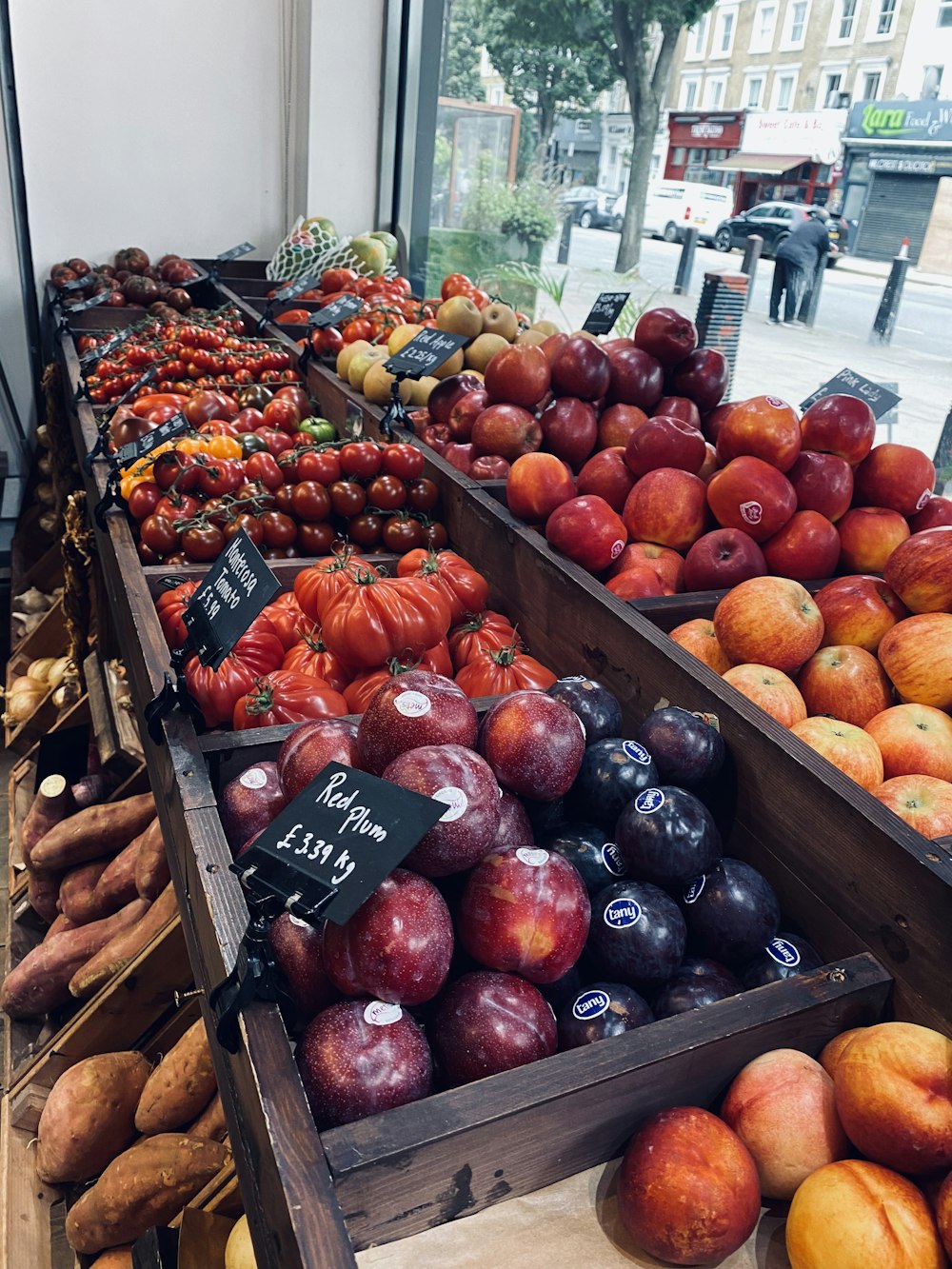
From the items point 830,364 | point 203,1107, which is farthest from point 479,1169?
point 830,364

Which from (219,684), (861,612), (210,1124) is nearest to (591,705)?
(861,612)

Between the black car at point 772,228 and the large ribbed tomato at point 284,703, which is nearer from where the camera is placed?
the large ribbed tomato at point 284,703

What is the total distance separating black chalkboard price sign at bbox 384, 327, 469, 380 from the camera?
2730 mm

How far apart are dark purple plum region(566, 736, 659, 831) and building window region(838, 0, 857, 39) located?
3.24 m

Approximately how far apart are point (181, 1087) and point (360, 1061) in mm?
1003

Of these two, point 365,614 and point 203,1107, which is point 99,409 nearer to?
point 365,614

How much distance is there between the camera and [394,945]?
2.96ft

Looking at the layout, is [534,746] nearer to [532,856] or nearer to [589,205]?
[532,856]

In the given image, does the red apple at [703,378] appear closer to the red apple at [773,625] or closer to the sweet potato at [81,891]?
the red apple at [773,625]

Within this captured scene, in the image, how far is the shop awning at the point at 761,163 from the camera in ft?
12.0

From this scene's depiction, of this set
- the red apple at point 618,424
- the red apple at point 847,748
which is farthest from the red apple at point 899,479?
the red apple at point 847,748

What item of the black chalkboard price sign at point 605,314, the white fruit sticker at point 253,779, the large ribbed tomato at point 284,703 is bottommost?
the large ribbed tomato at point 284,703

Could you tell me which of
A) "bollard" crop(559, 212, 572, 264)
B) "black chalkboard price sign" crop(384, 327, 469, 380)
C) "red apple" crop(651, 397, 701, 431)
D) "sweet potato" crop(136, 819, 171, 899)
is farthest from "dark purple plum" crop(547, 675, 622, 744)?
"bollard" crop(559, 212, 572, 264)

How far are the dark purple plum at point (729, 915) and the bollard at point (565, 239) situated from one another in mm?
4598
